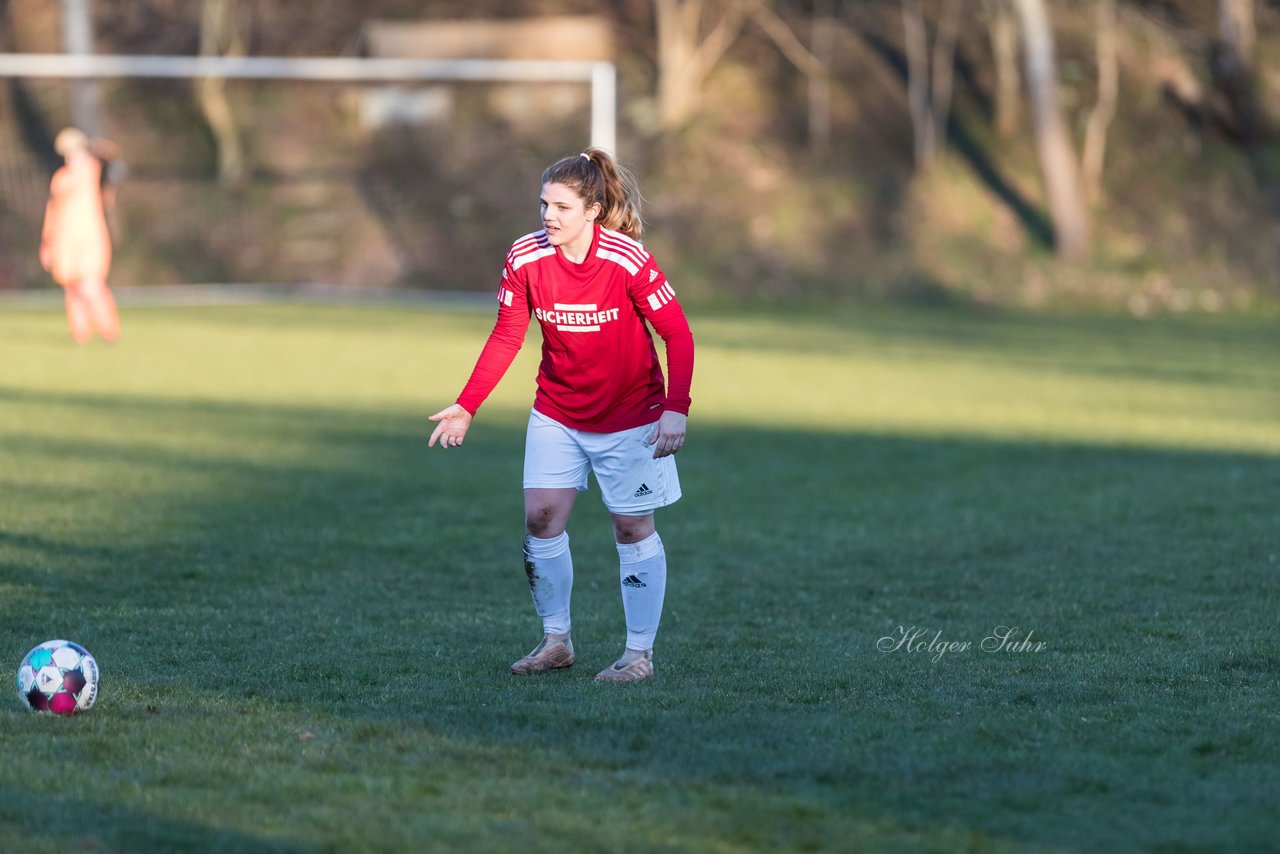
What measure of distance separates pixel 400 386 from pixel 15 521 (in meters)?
6.65

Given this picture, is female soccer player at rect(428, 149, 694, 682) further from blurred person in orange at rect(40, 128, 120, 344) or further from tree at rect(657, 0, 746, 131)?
tree at rect(657, 0, 746, 131)

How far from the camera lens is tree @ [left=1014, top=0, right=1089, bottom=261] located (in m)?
25.5

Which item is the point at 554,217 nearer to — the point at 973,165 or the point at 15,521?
the point at 15,521

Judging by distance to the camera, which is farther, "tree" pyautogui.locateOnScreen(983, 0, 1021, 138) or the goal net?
"tree" pyautogui.locateOnScreen(983, 0, 1021, 138)

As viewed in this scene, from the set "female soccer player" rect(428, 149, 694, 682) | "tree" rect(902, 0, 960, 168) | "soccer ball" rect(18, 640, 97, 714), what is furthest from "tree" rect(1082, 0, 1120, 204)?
"soccer ball" rect(18, 640, 97, 714)

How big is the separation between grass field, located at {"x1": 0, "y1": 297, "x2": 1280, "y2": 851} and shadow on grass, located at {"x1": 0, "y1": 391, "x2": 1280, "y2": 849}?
2cm

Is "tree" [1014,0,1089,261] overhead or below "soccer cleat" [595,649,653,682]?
overhead

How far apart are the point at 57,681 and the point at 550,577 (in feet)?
5.39

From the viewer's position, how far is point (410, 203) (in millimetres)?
28297

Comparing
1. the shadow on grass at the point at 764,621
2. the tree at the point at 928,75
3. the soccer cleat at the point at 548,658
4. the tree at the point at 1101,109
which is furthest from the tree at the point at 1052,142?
the soccer cleat at the point at 548,658

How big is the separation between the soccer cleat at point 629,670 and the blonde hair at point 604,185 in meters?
1.44

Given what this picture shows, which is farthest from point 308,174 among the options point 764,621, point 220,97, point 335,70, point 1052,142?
point 764,621

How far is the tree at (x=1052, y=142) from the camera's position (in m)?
25.5

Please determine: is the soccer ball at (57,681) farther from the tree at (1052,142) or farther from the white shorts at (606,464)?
the tree at (1052,142)
